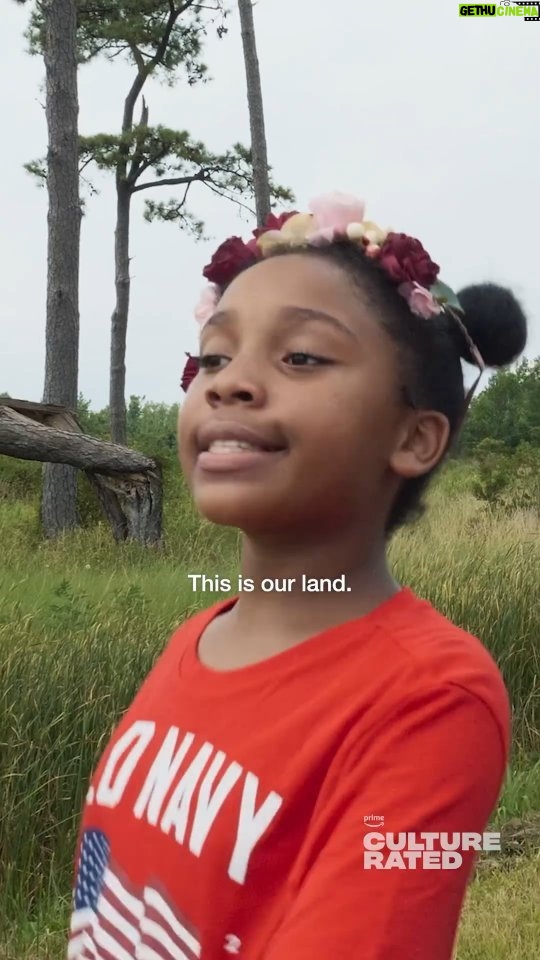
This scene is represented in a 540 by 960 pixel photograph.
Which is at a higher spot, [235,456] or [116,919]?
[235,456]

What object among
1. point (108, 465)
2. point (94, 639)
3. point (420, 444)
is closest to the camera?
point (420, 444)

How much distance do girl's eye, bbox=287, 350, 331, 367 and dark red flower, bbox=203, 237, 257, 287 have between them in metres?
0.23

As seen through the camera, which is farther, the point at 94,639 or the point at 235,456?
the point at 94,639

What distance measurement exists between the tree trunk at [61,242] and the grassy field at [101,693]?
2795 millimetres

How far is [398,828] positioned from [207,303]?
66 centimetres

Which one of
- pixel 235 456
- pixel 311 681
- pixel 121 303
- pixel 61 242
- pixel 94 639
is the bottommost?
pixel 94 639

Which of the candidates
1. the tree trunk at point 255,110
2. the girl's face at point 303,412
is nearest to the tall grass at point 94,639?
the girl's face at point 303,412

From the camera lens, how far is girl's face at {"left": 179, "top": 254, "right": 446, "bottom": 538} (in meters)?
0.98

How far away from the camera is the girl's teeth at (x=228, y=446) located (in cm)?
100

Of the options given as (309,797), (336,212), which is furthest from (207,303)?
(309,797)

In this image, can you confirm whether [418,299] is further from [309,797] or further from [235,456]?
[309,797]

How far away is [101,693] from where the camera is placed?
9.64 feet

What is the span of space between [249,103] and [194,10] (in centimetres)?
365

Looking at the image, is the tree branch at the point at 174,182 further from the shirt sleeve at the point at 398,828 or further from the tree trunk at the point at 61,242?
the shirt sleeve at the point at 398,828
